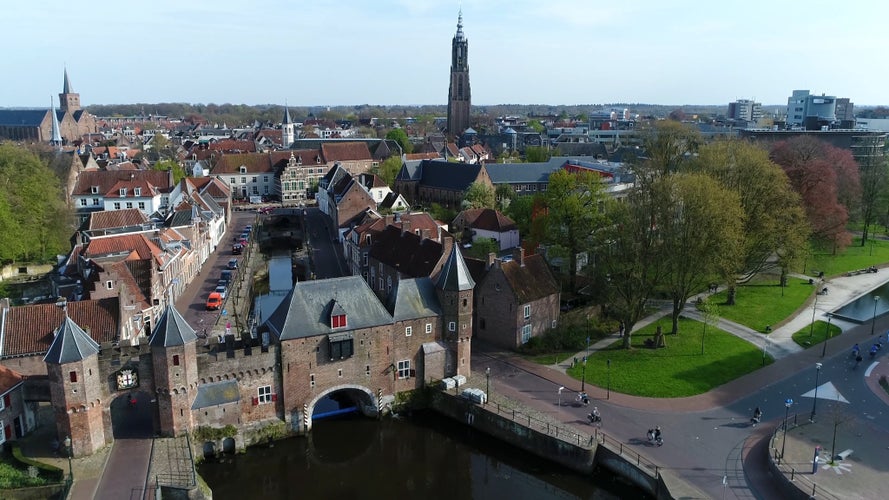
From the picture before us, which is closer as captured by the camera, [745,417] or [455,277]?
[745,417]

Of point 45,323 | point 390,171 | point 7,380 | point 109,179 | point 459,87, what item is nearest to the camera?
point 7,380

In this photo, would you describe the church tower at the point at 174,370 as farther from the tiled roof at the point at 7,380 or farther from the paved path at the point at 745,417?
the paved path at the point at 745,417

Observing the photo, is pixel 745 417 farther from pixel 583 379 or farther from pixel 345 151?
pixel 345 151

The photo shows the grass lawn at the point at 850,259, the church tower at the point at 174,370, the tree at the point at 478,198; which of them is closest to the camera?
the church tower at the point at 174,370

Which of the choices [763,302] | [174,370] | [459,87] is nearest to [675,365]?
[763,302]

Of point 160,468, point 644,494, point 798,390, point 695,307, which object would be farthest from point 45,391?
point 695,307

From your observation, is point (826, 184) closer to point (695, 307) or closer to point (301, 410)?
point (695, 307)

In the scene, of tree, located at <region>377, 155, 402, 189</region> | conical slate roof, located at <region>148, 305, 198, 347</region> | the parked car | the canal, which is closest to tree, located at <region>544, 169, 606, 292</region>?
the canal

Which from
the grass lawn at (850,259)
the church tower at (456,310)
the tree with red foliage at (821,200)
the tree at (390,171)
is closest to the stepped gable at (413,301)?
the church tower at (456,310)
